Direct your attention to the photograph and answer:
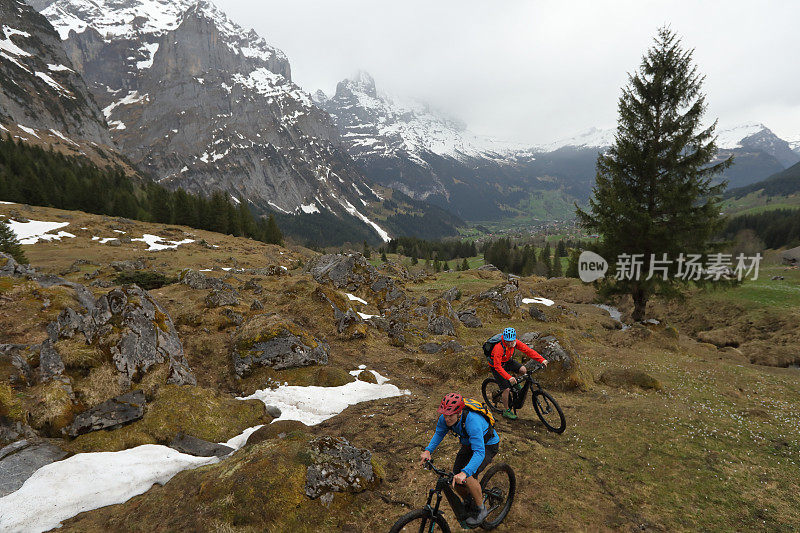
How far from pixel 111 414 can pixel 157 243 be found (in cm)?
6238

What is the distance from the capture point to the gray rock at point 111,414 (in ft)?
35.1

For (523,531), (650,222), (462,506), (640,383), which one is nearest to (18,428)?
(462,506)

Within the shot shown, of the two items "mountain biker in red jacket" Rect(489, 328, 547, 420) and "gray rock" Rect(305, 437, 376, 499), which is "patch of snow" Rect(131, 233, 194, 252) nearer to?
"gray rock" Rect(305, 437, 376, 499)

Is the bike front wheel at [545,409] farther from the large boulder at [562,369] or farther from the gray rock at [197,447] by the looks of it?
the gray rock at [197,447]

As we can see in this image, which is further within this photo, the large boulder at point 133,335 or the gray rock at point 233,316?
the gray rock at point 233,316

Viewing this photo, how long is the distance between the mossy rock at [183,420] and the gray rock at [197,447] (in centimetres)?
27

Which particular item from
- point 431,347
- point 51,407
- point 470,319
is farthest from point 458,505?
point 470,319

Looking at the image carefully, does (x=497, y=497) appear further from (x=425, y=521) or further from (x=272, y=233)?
(x=272, y=233)

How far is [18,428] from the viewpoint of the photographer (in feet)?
32.3

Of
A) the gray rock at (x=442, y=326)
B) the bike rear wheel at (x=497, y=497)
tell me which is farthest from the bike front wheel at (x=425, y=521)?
the gray rock at (x=442, y=326)

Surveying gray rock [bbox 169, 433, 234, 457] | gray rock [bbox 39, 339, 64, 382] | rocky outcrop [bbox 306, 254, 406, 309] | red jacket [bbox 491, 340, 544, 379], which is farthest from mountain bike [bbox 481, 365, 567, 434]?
rocky outcrop [bbox 306, 254, 406, 309]

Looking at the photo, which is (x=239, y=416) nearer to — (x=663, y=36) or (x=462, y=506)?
(x=462, y=506)

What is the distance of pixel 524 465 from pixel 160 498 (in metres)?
10.3

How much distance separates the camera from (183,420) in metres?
12.2
